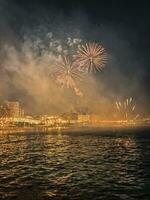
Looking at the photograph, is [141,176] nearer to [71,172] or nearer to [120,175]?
[120,175]

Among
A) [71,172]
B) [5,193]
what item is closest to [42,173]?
[71,172]

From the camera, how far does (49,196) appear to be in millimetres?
36656

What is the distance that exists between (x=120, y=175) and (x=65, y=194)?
1393cm

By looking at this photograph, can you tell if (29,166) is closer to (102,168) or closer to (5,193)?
(102,168)

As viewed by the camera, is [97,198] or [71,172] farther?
[71,172]

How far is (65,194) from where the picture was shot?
37.6 meters

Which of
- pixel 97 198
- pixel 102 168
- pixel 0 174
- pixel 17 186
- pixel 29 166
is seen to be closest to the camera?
pixel 97 198

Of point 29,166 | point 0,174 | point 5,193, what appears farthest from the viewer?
point 29,166

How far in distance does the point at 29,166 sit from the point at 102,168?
1493 centimetres

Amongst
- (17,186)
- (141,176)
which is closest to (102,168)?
(141,176)

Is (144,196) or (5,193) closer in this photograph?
(144,196)

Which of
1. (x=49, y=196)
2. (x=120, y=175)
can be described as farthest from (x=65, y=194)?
(x=120, y=175)

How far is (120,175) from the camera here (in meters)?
48.8

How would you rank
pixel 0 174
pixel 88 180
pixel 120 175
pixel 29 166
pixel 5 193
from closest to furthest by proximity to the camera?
pixel 5 193
pixel 88 180
pixel 120 175
pixel 0 174
pixel 29 166
